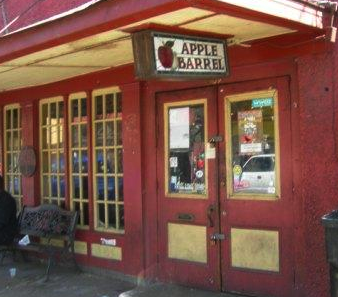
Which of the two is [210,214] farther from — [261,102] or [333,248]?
[333,248]

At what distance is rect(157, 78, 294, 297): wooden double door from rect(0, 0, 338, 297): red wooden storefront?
13 mm

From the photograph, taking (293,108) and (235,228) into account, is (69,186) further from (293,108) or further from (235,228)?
(293,108)

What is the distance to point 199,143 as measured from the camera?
6543mm

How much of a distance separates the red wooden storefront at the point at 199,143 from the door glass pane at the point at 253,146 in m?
0.01

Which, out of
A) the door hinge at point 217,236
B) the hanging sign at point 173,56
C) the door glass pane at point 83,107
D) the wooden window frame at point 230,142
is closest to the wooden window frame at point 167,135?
the wooden window frame at point 230,142

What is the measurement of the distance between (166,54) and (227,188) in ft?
6.20

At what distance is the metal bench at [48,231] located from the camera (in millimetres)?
7930

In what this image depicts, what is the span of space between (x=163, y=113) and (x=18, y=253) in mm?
3729

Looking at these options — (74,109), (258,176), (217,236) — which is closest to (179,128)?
(258,176)

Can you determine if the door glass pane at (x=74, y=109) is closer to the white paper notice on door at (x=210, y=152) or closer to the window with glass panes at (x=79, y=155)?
the window with glass panes at (x=79, y=155)

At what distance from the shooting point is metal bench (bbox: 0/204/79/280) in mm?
7930

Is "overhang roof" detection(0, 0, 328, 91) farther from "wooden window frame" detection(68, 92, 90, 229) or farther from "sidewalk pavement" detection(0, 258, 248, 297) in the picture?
"sidewalk pavement" detection(0, 258, 248, 297)

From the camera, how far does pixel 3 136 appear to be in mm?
9492

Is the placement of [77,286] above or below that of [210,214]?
below
